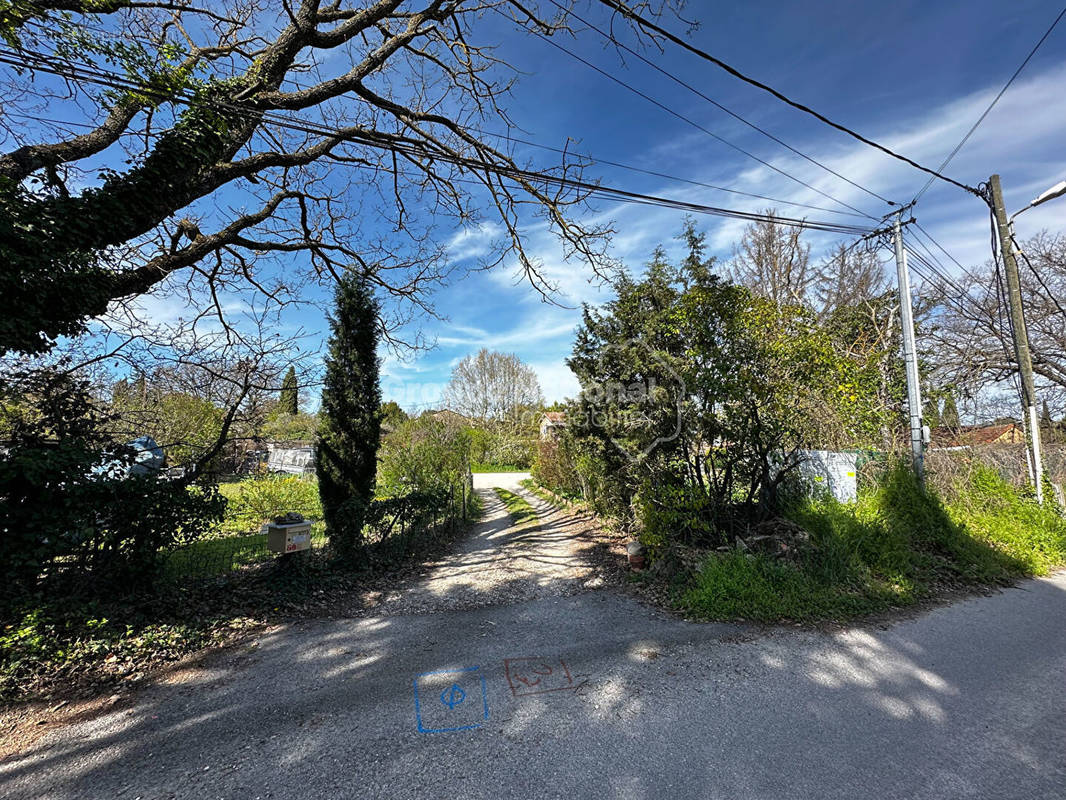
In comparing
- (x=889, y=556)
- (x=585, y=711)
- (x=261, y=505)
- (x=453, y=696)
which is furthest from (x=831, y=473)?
(x=261, y=505)

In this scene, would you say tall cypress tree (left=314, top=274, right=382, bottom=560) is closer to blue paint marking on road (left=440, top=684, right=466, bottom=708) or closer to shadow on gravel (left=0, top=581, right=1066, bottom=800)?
shadow on gravel (left=0, top=581, right=1066, bottom=800)

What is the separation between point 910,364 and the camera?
22.9 feet

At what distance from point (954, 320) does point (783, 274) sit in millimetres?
6358

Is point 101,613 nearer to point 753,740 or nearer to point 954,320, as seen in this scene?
point 753,740

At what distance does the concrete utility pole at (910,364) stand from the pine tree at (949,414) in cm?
494

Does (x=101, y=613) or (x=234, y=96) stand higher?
(x=234, y=96)

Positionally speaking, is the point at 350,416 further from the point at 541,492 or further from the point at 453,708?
the point at 541,492

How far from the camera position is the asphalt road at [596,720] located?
2.31 m

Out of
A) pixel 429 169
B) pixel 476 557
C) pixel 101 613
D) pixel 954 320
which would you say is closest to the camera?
pixel 101 613

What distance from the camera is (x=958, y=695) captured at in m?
3.11

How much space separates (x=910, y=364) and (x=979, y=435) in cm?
501

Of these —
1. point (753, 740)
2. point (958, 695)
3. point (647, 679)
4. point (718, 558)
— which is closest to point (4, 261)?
point (647, 679)

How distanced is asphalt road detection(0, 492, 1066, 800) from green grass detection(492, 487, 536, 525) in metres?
7.07

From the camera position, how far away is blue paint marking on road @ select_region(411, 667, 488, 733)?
110 inches
